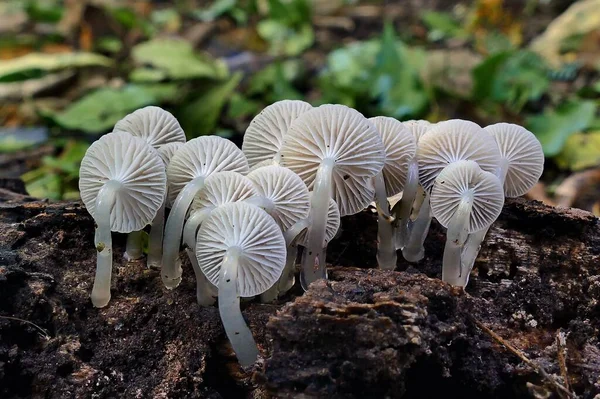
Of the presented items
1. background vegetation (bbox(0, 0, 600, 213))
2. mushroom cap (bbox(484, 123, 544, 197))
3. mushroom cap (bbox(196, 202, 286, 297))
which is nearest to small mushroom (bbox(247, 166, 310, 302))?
mushroom cap (bbox(196, 202, 286, 297))

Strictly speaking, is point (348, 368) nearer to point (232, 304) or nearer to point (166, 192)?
point (232, 304)

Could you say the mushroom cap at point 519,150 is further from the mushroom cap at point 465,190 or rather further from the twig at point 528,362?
the twig at point 528,362

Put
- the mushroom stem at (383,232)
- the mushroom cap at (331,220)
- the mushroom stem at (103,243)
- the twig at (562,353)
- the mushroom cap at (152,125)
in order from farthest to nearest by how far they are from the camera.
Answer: the mushroom cap at (152,125), the mushroom stem at (383,232), the mushroom cap at (331,220), the mushroom stem at (103,243), the twig at (562,353)

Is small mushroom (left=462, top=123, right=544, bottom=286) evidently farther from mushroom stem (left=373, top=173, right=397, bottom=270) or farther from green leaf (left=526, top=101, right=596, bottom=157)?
green leaf (left=526, top=101, right=596, bottom=157)

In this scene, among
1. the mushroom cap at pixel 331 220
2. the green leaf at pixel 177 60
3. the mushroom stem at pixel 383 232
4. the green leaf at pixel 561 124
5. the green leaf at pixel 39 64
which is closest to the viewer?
the mushroom cap at pixel 331 220

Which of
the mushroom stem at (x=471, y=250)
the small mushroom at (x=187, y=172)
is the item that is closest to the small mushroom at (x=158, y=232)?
the small mushroom at (x=187, y=172)

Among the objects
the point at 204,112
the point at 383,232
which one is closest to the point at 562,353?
the point at 383,232

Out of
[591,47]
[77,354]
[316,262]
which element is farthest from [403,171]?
[591,47]
